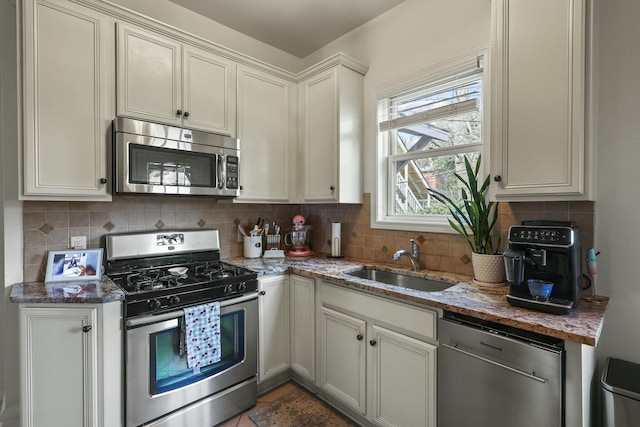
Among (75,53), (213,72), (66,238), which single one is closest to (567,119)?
(213,72)

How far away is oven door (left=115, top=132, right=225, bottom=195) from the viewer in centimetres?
185

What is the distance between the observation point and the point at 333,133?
248cm

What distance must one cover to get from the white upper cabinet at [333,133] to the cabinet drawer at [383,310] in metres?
0.78

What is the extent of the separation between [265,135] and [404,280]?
1.61 m

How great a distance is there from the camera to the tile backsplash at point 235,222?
1792 millimetres

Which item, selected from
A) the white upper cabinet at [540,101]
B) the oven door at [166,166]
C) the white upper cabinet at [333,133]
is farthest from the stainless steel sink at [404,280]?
the oven door at [166,166]

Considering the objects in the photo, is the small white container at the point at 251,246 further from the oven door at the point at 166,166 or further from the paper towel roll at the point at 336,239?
the paper towel roll at the point at 336,239

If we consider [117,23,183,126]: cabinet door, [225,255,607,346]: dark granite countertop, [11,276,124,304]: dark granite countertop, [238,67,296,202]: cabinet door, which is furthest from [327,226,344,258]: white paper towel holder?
[11,276,124,304]: dark granite countertop

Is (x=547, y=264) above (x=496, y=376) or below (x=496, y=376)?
above

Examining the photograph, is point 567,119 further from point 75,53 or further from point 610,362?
point 75,53

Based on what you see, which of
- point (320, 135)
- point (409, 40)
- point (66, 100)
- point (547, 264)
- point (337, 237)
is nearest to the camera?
point (547, 264)

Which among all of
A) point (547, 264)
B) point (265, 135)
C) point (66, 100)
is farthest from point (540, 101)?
point (66, 100)

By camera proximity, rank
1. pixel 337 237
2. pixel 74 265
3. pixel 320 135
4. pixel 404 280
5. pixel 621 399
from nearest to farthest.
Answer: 1. pixel 621 399
2. pixel 74 265
3. pixel 404 280
4. pixel 320 135
5. pixel 337 237

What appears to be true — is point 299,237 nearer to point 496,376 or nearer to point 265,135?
point 265,135
